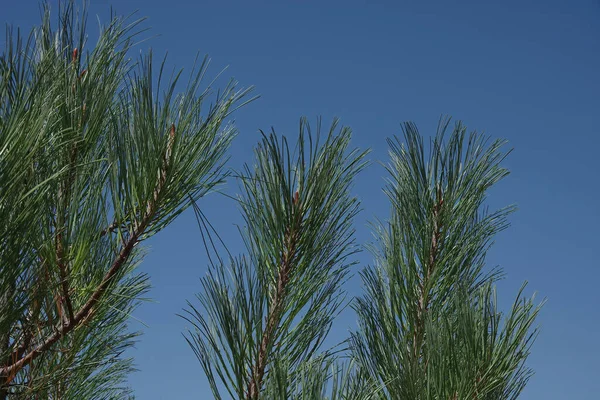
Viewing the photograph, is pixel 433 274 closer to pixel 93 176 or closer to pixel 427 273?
pixel 427 273

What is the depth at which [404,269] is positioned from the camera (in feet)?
6.47

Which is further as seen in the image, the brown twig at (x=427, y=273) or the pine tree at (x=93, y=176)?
the brown twig at (x=427, y=273)

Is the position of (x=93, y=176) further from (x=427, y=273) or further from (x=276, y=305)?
(x=427, y=273)

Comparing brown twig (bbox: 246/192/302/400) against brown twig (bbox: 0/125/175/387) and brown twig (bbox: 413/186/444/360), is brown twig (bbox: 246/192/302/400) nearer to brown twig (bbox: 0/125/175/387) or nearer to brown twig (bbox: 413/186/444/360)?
brown twig (bbox: 0/125/175/387)

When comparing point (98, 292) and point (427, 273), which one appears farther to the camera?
point (427, 273)

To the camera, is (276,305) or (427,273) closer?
(276,305)

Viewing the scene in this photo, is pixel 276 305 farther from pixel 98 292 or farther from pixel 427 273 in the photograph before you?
pixel 427 273

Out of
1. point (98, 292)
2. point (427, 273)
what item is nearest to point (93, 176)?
point (98, 292)

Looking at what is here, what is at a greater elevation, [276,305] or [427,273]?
[427,273]

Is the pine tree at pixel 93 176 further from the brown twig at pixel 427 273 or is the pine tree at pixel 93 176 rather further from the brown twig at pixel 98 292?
the brown twig at pixel 427 273

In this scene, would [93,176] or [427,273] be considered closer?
[93,176]

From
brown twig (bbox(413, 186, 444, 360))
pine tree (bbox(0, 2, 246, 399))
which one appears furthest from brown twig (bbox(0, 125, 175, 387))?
brown twig (bbox(413, 186, 444, 360))

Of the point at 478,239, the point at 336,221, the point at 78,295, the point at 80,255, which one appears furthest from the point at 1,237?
the point at 478,239

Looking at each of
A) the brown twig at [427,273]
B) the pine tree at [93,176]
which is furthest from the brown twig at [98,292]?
the brown twig at [427,273]
